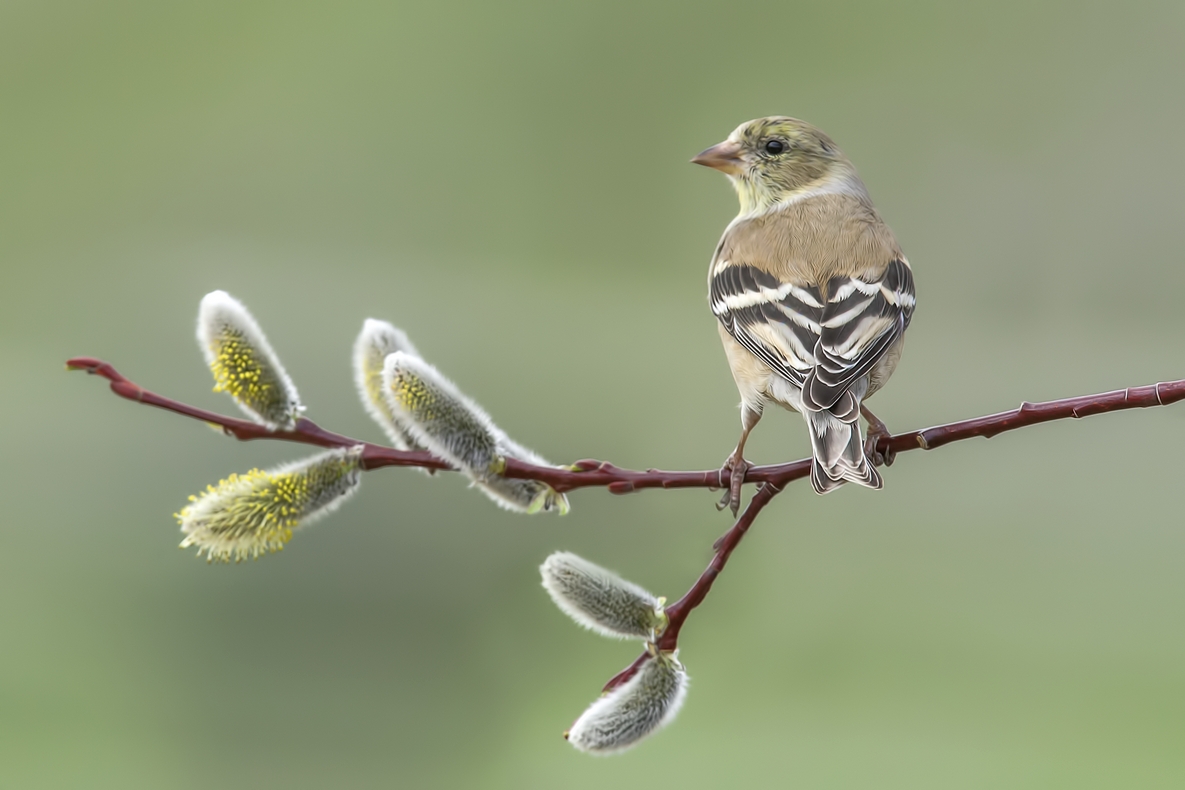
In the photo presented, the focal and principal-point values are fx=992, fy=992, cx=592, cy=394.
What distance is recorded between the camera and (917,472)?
6.00m

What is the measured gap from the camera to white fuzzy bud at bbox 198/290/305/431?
1.09m

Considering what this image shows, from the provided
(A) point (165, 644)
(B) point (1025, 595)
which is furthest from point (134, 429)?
(B) point (1025, 595)

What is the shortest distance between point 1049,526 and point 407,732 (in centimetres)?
396

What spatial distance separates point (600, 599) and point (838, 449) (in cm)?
43

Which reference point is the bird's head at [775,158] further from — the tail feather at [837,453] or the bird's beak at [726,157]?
the tail feather at [837,453]

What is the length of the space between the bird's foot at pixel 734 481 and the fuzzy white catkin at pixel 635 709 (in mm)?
252

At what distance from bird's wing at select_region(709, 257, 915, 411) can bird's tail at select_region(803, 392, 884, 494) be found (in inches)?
0.8

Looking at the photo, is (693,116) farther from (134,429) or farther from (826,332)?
(826,332)

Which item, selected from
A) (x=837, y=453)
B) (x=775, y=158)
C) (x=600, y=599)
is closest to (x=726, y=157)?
(x=775, y=158)

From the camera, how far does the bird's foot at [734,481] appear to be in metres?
1.28

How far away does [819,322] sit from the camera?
1.56 metres

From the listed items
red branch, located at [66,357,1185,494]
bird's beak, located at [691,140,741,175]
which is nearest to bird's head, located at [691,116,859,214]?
bird's beak, located at [691,140,741,175]

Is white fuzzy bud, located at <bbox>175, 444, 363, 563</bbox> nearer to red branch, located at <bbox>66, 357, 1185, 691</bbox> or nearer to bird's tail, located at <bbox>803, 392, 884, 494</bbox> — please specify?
red branch, located at <bbox>66, 357, 1185, 691</bbox>

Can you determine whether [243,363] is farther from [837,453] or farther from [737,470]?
[837,453]
